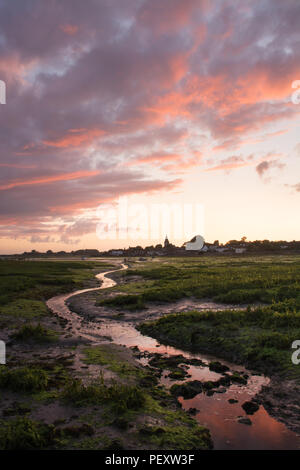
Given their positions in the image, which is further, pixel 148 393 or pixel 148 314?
pixel 148 314

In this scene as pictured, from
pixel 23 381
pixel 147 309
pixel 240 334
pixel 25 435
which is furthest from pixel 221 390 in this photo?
pixel 147 309

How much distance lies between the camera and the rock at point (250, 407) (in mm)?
10438

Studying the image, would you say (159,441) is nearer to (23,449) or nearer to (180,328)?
(23,449)

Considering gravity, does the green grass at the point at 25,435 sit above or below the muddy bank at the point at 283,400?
above

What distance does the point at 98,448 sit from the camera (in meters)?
8.20

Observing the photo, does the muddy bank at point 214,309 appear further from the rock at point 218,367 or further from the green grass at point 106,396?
the green grass at point 106,396

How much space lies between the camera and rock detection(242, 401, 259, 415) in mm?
10438

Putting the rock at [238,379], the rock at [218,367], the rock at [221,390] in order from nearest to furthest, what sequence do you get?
the rock at [221,390], the rock at [238,379], the rock at [218,367]

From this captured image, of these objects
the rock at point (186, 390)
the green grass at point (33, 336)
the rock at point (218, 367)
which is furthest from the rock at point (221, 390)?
the green grass at point (33, 336)

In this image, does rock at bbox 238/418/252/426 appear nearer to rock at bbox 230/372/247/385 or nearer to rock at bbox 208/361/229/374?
rock at bbox 230/372/247/385

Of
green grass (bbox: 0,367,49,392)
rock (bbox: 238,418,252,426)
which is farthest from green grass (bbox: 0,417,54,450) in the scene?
rock (bbox: 238,418,252,426)
